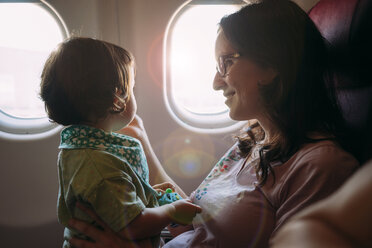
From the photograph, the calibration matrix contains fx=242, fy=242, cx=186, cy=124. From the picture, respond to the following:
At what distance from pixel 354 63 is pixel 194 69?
98 centimetres

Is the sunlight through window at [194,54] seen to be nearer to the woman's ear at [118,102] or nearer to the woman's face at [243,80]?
the woman's face at [243,80]

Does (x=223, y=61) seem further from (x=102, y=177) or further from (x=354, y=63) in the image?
(x=102, y=177)

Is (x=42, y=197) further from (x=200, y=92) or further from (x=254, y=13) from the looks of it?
(x=254, y=13)

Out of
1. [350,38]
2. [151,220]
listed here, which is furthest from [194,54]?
[151,220]

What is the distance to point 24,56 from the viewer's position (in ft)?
4.79

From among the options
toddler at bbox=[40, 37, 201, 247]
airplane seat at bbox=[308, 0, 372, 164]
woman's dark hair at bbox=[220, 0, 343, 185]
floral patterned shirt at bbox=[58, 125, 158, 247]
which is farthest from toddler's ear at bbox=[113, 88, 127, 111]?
airplane seat at bbox=[308, 0, 372, 164]

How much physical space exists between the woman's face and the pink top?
0.62 feet

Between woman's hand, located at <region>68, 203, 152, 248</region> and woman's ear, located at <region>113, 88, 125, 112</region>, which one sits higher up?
woman's ear, located at <region>113, 88, 125, 112</region>

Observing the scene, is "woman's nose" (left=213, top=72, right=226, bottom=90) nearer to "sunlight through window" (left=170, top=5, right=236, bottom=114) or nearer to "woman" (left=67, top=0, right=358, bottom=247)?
"woman" (left=67, top=0, right=358, bottom=247)

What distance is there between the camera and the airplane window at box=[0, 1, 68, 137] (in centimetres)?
136

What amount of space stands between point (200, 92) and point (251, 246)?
1039 mm

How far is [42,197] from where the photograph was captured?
1.46 meters

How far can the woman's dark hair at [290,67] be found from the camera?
80 cm

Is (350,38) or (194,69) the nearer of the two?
(350,38)
